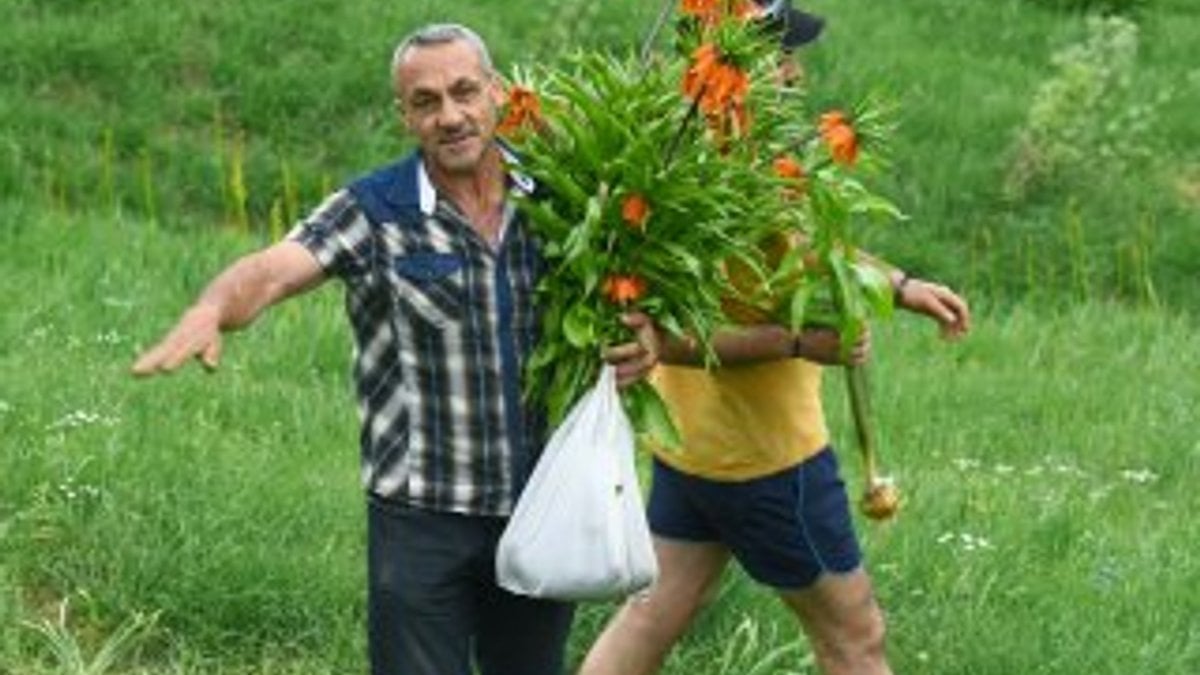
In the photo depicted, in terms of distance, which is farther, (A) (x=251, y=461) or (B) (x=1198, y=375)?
(B) (x=1198, y=375)

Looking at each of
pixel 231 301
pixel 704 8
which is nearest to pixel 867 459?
pixel 704 8

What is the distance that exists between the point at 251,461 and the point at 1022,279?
656cm

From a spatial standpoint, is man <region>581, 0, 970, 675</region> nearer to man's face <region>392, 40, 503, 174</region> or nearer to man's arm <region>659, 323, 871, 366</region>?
man's arm <region>659, 323, 871, 366</region>

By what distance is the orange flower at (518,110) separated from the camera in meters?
3.93

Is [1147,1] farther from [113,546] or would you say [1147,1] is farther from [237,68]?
[113,546]

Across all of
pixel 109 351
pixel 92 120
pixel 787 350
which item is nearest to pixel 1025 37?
pixel 92 120

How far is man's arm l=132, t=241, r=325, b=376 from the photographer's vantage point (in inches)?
137

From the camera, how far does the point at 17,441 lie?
19.1 feet

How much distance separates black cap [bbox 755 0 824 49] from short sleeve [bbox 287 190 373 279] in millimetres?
733

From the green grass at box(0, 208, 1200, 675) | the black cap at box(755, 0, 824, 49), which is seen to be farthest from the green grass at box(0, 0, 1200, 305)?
the black cap at box(755, 0, 824, 49)

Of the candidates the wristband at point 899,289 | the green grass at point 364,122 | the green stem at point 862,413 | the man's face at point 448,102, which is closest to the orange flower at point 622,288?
the man's face at point 448,102

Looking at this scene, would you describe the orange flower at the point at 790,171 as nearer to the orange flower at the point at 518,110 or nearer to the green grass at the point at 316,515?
the orange flower at the point at 518,110

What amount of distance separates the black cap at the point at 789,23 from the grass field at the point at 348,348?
0.16 metres

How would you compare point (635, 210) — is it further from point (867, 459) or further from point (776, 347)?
point (867, 459)
